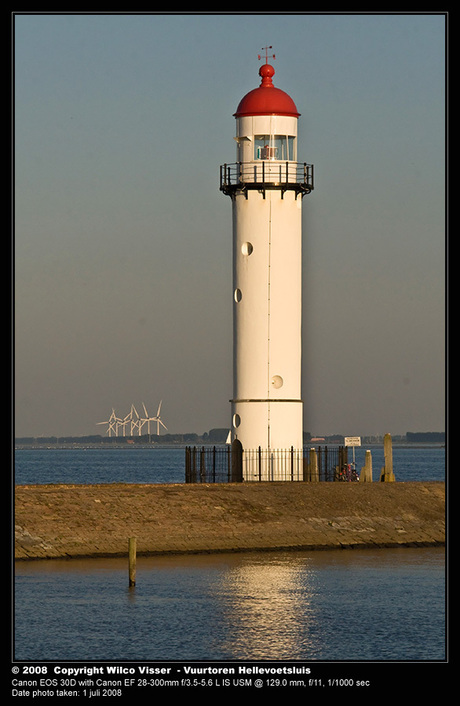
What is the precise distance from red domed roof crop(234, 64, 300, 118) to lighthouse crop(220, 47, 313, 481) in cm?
4

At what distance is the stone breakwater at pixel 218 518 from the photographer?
150 ft

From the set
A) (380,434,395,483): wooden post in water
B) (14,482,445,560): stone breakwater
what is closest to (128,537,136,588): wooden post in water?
(14,482,445,560): stone breakwater

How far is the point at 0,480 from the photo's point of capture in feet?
88.1

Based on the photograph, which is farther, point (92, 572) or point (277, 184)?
point (277, 184)

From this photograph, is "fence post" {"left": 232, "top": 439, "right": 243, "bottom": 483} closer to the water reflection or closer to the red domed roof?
the water reflection

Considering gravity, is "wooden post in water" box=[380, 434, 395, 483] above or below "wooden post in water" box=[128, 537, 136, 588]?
above

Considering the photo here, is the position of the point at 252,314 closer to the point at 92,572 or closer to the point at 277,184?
the point at 277,184

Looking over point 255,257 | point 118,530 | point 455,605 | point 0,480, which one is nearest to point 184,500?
point 118,530

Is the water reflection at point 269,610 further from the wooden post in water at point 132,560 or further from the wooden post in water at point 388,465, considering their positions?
the wooden post in water at point 388,465

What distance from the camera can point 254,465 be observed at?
54312mm

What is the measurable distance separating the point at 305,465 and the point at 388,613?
56.3 ft

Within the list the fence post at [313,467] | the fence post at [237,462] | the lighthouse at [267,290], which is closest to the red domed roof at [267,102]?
the lighthouse at [267,290]

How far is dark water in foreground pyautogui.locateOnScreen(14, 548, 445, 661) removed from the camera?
110 feet

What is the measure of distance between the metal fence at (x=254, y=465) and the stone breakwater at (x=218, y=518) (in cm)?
217
